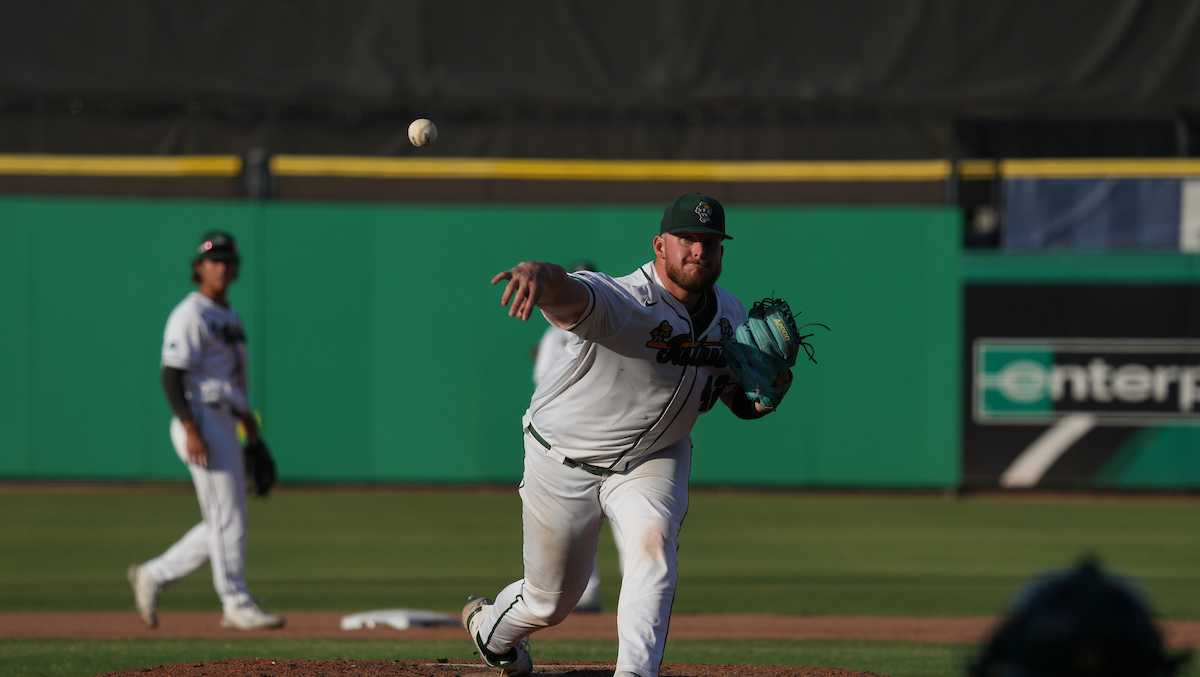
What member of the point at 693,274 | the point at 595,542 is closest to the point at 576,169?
the point at 595,542

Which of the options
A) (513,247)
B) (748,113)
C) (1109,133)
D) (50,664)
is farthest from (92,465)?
(1109,133)

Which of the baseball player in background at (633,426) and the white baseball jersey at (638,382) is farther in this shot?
the white baseball jersey at (638,382)

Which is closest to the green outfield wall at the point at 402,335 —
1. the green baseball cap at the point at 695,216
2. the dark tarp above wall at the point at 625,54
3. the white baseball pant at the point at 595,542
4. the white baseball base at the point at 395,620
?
the dark tarp above wall at the point at 625,54

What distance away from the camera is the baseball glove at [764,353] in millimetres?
5941

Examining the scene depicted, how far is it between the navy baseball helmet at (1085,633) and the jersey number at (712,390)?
3.56m

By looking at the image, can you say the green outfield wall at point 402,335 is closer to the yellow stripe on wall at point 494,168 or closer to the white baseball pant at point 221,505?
the yellow stripe on wall at point 494,168

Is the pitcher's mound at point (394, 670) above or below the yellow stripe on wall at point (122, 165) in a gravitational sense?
below

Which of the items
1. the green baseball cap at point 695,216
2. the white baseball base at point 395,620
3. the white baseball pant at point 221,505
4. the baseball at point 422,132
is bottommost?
the white baseball base at point 395,620

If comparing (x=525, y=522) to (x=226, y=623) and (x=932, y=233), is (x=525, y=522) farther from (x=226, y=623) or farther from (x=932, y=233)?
(x=932, y=233)

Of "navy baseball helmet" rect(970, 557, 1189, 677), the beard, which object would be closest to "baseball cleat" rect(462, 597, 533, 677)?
the beard

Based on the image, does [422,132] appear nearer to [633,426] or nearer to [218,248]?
[633,426]

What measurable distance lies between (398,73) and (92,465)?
227 inches

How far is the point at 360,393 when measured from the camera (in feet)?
55.2

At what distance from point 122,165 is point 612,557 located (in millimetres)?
8071
